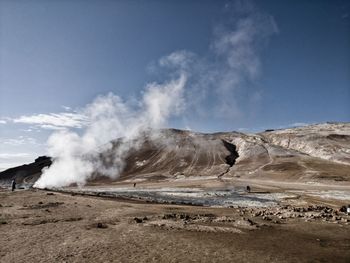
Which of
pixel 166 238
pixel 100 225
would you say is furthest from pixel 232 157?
pixel 166 238

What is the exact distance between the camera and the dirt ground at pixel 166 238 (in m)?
16.5

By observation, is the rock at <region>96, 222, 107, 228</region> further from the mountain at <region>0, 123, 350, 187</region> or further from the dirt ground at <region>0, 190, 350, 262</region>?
the mountain at <region>0, 123, 350, 187</region>

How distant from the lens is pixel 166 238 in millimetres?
20109

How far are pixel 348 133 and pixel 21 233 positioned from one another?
18612 centimetres

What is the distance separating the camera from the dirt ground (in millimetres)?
16484

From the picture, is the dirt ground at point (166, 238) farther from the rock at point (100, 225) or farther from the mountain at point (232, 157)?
the mountain at point (232, 157)

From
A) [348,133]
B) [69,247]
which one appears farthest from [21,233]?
[348,133]

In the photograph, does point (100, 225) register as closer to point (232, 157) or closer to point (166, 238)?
point (166, 238)

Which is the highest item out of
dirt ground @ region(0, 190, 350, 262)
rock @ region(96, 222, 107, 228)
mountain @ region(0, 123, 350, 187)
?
mountain @ region(0, 123, 350, 187)

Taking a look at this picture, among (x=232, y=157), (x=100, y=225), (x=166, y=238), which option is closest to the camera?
(x=166, y=238)

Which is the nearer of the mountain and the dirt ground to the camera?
the dirt ground

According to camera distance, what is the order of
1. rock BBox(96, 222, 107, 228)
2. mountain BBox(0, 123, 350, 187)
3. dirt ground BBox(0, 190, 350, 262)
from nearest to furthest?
dirt ground BBox(0, 190, 350, 262) → rock BBox(96, 222, 107, 228) → mountain BBox(0, 123, 350, 187)

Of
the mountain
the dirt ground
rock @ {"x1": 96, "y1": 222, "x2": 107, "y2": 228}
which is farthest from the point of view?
the mountain

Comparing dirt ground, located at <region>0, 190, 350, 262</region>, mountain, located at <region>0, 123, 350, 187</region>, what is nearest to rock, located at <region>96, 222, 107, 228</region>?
dirt ground, located at <region>0, 190, 350, 262</region>
